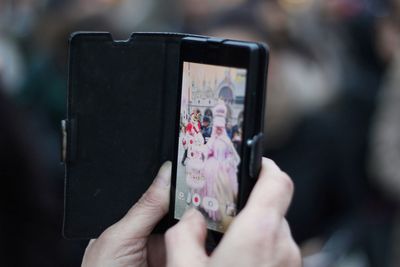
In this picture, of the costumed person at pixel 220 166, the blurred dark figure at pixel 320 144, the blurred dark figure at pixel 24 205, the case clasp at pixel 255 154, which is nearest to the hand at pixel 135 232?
the costumed person at pixel 220 166

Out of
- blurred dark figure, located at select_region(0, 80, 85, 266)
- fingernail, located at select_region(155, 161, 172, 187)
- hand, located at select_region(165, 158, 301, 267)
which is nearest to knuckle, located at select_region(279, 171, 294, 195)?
hand, located at select_region(165, 158, 301, 267)

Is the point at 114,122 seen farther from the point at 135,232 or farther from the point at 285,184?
the point at 285,184

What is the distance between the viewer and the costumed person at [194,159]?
1669 mm

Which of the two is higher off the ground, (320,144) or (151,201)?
(151,201)

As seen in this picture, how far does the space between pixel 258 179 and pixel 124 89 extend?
330mm

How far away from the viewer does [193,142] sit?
1677 mm

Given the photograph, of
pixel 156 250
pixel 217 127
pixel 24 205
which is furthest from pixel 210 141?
pixel 24 205

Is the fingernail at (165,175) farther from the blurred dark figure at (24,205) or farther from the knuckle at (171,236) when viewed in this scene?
the blurred dark figure at (24,205)

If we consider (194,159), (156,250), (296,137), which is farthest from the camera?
(296,137)

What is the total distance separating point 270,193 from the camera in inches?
60.6

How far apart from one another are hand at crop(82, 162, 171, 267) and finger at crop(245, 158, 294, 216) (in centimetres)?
23

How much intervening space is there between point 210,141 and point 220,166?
0.04 m

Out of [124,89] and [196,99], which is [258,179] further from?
[124,89]

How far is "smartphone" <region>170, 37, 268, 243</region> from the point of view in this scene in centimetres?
157
